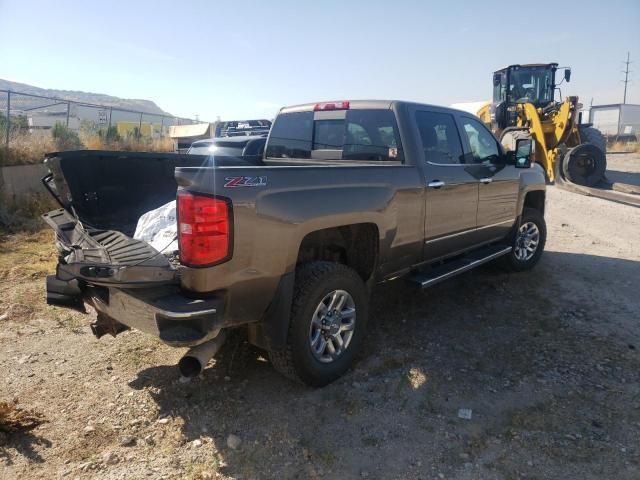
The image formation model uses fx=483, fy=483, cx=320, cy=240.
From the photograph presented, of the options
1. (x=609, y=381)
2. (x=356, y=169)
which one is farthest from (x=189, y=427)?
(x=609, y=381)

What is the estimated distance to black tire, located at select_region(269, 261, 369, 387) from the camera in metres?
3.21

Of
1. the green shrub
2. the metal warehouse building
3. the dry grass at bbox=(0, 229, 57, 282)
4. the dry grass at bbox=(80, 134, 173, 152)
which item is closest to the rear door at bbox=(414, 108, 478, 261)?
the dry grass at bbox=(0, 229, 57, 282)

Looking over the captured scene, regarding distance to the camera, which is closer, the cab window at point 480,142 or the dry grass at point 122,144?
the cab window at point 480,142

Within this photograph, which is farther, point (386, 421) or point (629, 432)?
point (386, 421)

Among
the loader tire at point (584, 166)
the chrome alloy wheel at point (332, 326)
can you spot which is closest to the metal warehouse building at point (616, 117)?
the loader tire at point (584, 166)

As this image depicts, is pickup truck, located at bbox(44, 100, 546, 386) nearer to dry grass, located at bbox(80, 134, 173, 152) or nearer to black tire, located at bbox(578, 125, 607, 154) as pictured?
dry grass, located at bbox(80, 134, 173, 152)

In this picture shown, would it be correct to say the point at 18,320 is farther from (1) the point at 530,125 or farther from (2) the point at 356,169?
(1) the point at 530,125

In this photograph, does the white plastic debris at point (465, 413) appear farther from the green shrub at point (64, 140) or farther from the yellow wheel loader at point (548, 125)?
the green shrub at point (64, 140)

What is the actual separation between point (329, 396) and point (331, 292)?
2.40 feet

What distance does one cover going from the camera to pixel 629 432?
2928 mm

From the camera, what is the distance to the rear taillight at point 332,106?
441 cm

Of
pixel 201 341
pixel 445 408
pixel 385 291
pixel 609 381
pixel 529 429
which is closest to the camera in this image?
pixel 201 341

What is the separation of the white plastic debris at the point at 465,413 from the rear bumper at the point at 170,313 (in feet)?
5.47

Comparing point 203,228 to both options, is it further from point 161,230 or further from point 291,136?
point 291,136
